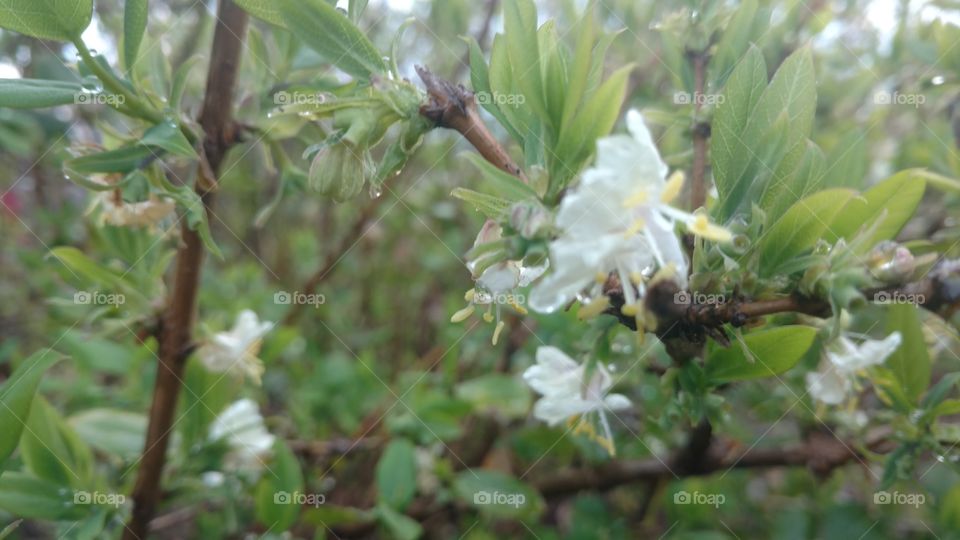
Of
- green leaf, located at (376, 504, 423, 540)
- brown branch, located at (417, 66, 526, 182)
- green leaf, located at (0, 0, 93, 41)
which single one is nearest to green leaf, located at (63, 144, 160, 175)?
green leaf, located at (0, 0, 93, 41)

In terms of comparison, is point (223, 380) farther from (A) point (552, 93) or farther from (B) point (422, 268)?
(B) point (422, 268)

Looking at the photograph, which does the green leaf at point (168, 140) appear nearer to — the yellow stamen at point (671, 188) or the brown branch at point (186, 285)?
the brown branch at point (186, 285)

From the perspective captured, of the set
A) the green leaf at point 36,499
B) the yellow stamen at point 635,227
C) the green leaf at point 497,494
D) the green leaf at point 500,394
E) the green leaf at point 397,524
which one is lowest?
the green leaf at point 497,494

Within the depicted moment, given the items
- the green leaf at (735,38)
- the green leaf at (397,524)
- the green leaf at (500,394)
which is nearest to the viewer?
the green leaf at (735,38)

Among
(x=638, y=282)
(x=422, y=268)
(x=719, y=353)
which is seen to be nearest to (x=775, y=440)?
(x=719, y=353)
